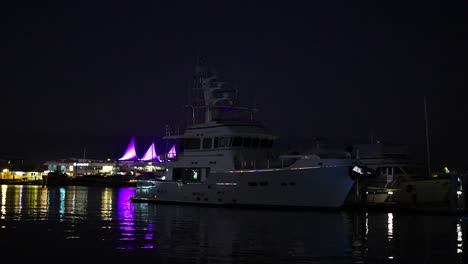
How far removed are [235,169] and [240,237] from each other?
54.0 feet

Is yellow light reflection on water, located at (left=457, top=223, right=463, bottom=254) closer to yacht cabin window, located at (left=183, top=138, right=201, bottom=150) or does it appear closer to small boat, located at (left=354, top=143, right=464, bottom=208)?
small boat, located at (left=354, top=143, right=464, bottom=208)

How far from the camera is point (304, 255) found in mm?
17406

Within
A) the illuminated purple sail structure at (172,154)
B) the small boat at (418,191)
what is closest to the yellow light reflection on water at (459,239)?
the small boat at (418,191)

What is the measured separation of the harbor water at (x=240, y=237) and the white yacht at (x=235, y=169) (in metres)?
2.81

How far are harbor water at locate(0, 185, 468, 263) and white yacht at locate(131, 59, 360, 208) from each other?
2.81 m

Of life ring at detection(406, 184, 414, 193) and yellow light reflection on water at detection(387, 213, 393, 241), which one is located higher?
life ring at detection(406, 184, 414, 193)

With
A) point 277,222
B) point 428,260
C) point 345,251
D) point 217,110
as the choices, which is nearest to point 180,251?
point 345,251

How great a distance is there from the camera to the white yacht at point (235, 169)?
117 feet

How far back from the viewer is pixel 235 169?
38406mm

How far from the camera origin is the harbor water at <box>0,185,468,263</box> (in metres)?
17.2

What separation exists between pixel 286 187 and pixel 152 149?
93.1m

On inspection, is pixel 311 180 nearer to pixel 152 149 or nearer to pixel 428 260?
pixel 428 260

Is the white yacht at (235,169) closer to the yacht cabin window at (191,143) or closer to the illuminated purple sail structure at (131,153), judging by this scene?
the yacht cabin window at (191,143)

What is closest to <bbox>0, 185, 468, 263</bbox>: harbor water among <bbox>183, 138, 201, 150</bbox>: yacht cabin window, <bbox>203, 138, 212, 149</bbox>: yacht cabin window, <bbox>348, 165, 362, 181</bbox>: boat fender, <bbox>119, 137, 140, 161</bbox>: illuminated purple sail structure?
<bbox>348, 165, 362, 181</bbox>: boat fender
